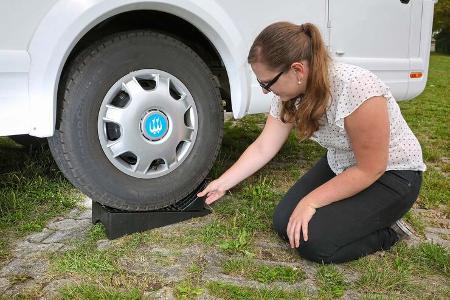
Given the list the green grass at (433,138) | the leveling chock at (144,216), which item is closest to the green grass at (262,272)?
the leveling chock at (144,216)

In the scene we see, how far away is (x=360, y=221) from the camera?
2.34m

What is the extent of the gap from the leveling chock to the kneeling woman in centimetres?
19

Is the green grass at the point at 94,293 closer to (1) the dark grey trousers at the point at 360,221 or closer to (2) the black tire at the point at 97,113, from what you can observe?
(2) the black tire at the point at 97,113

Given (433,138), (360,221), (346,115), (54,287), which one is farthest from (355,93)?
(433,138)

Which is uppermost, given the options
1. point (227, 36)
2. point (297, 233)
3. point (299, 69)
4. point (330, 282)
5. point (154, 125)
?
point (227, 36)

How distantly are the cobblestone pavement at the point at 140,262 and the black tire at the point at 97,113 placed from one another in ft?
0.71

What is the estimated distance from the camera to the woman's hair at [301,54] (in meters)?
2.04

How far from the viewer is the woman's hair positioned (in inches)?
80.5

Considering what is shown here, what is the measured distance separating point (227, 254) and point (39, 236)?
36.2 inches

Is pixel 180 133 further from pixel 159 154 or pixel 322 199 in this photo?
pixel 322 199

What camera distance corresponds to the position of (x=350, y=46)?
327 cm

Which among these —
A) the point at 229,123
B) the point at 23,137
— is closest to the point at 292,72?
the point at 23,137

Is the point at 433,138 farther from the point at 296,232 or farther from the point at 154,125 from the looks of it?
the point at 154,125

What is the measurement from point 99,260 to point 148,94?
2.59 ft
